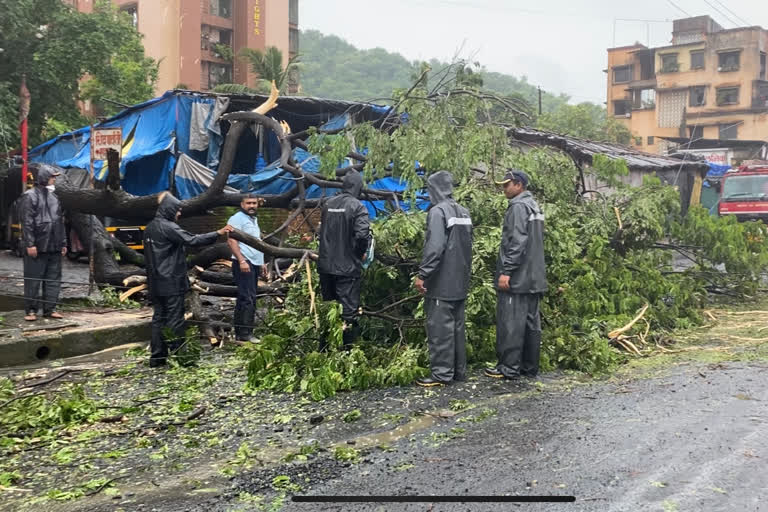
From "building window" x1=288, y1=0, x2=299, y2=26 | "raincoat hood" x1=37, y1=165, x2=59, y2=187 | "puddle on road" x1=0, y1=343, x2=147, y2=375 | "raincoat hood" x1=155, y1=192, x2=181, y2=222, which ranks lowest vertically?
"puddle on road" x1=0, y1=343, x2=147, y2=375

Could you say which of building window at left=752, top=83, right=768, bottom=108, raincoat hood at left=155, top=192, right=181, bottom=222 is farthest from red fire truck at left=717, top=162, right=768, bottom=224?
building window at left=752, top=83, right=768, bottom=108

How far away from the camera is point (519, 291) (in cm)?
645

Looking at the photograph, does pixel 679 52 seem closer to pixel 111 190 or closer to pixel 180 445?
pixel 111 190

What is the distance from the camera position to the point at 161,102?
16.6 meters

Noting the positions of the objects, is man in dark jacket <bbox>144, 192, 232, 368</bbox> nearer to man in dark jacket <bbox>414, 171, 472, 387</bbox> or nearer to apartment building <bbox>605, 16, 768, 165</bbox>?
man in dark jacket <bbox>414, 171, 472, 387</bbox>

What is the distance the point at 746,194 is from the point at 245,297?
20.7m

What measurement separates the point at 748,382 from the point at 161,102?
14.3 meters

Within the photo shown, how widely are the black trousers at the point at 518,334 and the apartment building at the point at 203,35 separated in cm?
3833

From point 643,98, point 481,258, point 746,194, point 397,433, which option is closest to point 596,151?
point 746,194

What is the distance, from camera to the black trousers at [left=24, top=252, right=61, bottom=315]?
8516 millimetres

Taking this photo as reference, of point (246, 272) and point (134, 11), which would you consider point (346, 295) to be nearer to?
point (246, 272)

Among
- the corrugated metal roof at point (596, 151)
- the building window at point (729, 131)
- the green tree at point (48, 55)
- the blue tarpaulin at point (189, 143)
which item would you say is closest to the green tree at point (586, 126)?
the building window at point (729, 131)

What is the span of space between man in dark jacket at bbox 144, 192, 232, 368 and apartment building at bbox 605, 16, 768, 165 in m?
42.7

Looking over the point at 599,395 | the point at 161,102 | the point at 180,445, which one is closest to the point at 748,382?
the point at 599,395
